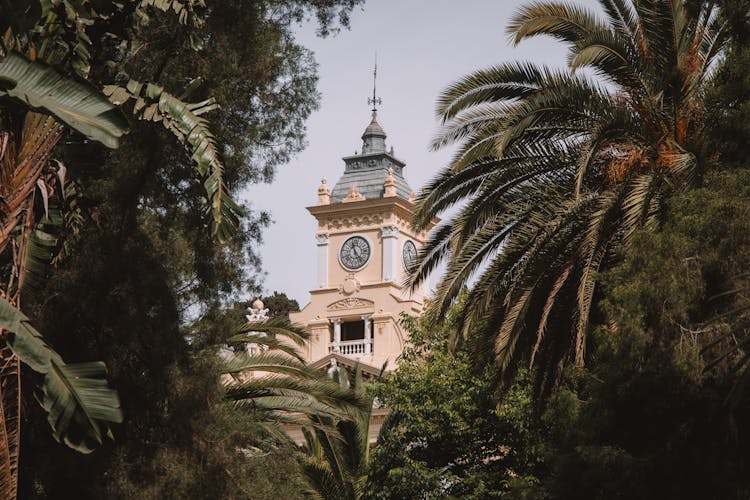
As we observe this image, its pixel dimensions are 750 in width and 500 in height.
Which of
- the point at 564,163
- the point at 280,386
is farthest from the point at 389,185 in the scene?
the point at 564,163

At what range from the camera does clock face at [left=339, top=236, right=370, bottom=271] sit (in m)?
67.4

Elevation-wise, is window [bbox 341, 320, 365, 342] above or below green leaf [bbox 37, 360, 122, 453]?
above

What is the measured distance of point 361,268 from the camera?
221 ft

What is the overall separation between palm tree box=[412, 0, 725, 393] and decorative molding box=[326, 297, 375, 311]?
156 ft

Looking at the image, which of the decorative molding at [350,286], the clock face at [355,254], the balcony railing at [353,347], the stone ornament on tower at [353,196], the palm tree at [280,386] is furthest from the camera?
the stone ornament on tower at [353,196]

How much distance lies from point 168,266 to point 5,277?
141 inches

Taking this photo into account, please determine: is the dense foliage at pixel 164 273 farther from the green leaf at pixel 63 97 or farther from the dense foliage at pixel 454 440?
the dense foliage at pixel 454 440

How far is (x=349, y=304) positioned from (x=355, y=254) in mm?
2929

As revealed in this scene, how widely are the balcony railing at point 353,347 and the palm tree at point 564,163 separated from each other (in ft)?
151

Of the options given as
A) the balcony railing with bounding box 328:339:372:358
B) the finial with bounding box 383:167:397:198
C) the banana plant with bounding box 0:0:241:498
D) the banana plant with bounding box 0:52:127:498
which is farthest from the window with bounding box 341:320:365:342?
the banana plant with bounding box 0:52:127:498

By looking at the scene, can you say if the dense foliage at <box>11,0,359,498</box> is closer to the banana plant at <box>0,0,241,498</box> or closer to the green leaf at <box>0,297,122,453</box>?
the banana plant at <box>0,0,241,498</box>

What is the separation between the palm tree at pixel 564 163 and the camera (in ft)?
53.1

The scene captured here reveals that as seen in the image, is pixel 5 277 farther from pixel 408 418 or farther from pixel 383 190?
pixel 383 190

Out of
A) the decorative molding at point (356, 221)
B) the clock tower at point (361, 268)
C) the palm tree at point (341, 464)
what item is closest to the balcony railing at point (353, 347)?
the clock tower at point (361, 268)
